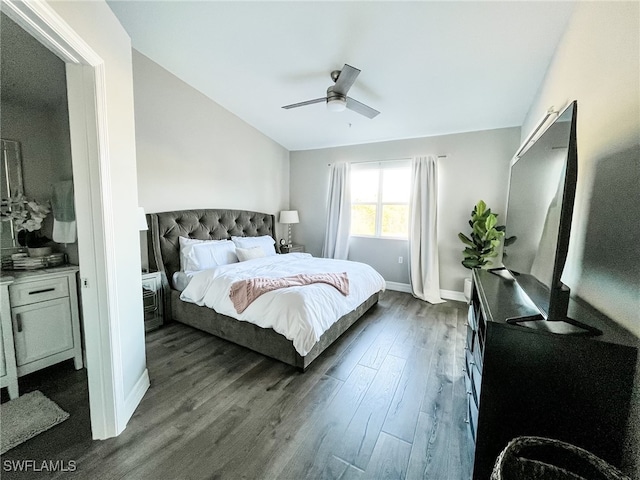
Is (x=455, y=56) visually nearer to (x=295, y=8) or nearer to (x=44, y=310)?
(x=295, y=8)

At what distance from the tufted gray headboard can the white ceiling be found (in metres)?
1.70

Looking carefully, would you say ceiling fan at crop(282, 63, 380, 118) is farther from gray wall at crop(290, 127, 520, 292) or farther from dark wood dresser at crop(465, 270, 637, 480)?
dark wood dresser at crop(465, 270, 637, 480)

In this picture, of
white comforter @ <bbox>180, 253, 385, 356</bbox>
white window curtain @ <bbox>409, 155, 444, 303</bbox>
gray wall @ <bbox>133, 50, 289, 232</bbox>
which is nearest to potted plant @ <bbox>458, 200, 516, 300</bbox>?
white window curtain @ <bbox>409, 155, 444, 303</bbox>

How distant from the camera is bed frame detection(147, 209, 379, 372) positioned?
7.41 feet

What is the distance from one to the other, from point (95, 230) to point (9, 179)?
4.74ft

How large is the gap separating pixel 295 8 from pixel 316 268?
2.48m

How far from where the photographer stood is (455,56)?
92.3 inches

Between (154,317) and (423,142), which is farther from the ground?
(423,142)

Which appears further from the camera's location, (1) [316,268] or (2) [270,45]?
(1) [316,268]

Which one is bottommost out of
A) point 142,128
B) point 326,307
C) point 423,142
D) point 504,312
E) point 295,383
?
point 295,383

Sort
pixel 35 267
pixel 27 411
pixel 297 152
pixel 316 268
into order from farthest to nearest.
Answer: pixel 297 152
pixel 316 268
pixel 35 267
pixel 27 411

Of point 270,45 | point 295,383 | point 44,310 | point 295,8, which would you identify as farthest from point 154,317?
point 295,8

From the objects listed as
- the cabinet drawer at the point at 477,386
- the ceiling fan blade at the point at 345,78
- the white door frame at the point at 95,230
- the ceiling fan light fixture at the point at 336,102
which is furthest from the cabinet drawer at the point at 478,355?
the ceiling fan light fixture at the point at 336,102

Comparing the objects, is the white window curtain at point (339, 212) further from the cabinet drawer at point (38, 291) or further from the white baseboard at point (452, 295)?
the cabinet drawer at point (38, 291)
